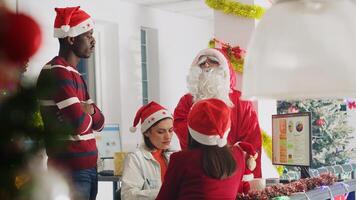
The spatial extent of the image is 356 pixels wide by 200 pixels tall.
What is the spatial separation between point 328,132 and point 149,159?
4.10 meters

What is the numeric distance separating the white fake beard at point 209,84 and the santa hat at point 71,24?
3.19 ft

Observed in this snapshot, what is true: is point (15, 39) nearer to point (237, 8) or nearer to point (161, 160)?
point (161, 160)

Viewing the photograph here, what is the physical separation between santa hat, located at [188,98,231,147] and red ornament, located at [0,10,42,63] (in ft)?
6.18

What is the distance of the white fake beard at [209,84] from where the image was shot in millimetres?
3264

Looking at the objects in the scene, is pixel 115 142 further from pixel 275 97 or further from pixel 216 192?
pixel 275 97

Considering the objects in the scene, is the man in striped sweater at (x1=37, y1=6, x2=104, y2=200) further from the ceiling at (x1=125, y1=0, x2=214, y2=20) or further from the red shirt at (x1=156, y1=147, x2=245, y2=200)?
the ceiling at (x1=125, y1=0, x2=214, y2=20)

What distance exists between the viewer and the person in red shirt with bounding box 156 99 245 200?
7.27 ft

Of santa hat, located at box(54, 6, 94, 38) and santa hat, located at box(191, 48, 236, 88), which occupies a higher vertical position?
santa hat, located at box(54, 6, 94, 38)

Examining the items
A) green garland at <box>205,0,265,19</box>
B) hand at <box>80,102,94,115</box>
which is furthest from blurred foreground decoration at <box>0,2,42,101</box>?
green garland at <box>205,0,265,19</box>

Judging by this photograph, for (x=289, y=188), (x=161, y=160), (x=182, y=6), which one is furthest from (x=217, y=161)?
(x=182, y=6)

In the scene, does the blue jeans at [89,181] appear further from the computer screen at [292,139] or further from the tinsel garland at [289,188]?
the computer screen at [292,139]

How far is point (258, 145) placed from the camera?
340 centimetres

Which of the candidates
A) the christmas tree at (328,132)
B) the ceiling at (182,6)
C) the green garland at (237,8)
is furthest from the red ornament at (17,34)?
the ceiling at (182,6)

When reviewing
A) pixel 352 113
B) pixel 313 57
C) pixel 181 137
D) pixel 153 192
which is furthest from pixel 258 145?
pixel 352 113
